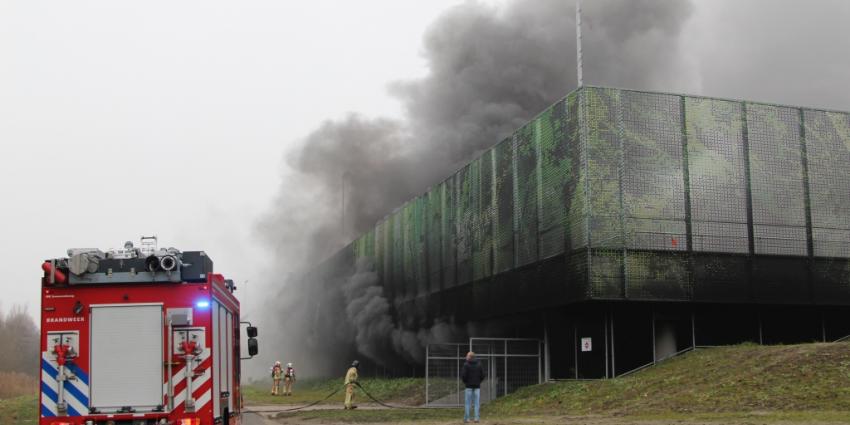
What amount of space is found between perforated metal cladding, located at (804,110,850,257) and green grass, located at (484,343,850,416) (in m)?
5.92

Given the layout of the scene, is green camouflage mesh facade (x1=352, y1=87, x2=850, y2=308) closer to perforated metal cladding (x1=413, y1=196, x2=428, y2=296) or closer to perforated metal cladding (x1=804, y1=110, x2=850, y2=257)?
perforated metal cladding (x1=804, y1=110, x2=850, y2=257)

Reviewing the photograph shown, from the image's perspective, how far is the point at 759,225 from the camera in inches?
1220

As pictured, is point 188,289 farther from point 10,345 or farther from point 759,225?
point 10,345

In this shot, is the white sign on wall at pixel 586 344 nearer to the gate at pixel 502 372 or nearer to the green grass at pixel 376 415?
the gate at pixel 502 372

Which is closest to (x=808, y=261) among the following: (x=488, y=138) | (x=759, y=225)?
(x=759, y=225)

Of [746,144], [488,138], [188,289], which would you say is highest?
[488,138]

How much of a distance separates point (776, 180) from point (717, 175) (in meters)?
2.29

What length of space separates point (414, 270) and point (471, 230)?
9.15m

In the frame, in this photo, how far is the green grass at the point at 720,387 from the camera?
67.1ft

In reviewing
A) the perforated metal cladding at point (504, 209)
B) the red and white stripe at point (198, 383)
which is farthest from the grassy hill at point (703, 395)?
the red and white stripe at point (198, 383)

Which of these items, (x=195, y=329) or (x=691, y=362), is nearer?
(x=195, y=329)

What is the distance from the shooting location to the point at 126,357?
13289 millimetres

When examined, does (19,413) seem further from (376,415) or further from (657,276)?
(657,276)

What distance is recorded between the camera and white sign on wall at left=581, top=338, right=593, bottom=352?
30547 millimetres
